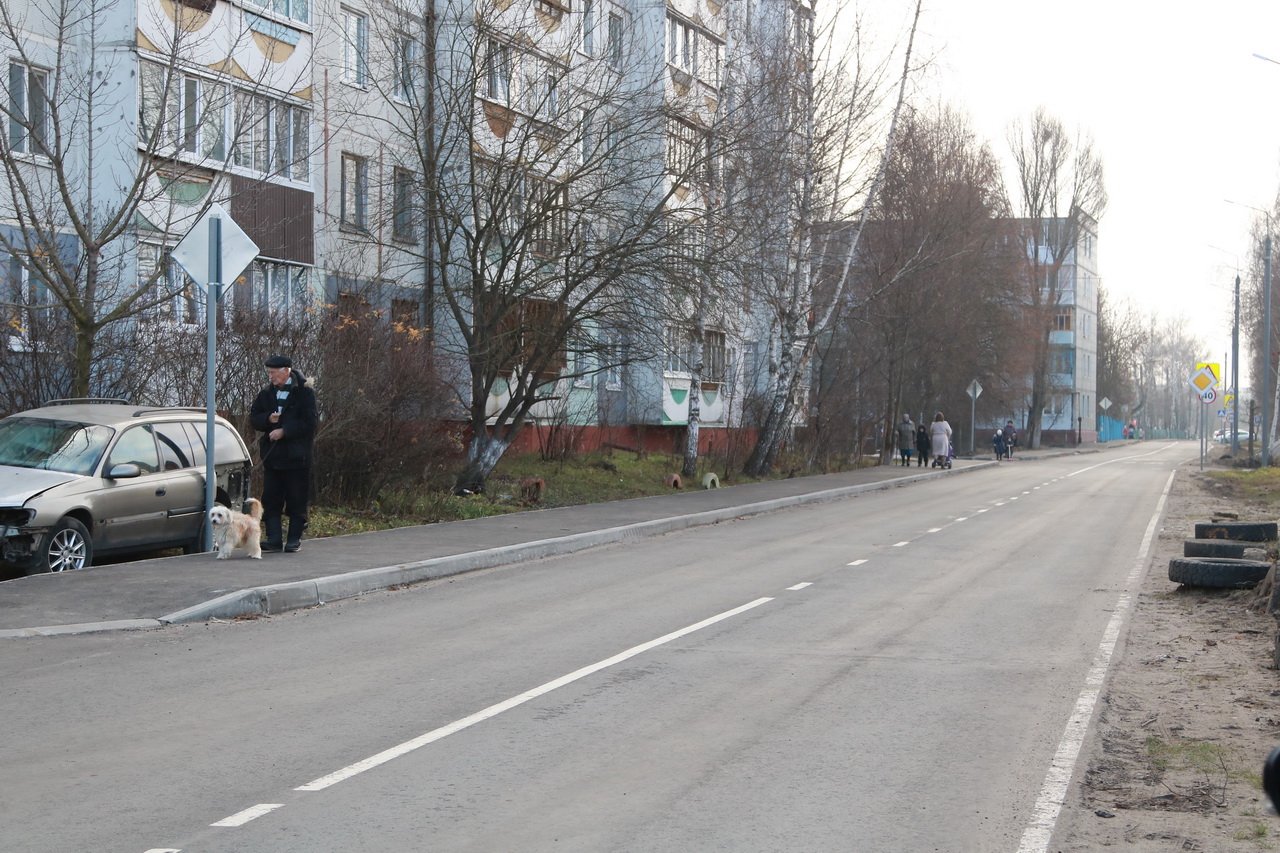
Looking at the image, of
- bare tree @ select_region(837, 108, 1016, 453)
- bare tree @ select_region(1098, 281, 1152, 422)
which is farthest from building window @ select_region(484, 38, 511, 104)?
bare tree @ select_region(1098, 281, 1152, 422)

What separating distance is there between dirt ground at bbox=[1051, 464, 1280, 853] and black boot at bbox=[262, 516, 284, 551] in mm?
8418

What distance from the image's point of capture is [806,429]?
131 feet

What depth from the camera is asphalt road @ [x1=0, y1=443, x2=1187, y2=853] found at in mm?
5539

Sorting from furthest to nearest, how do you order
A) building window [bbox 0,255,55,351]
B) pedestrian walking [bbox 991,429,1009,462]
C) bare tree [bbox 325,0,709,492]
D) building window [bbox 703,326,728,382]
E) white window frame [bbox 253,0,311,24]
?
pedestrian walking [bbox 991,429,1009,462] → building window [bbox 703,326,728,382] → white window frame [bbox 253,0,311,24] → bare tree [bbox 325,0,709,492] → building window [bbox 0,255,55,351]

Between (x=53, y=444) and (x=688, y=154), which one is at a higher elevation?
(x=688, y=154)

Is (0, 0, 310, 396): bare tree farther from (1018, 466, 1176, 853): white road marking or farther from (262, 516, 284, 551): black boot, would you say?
(1018, 466, 1176, 853): white road marking

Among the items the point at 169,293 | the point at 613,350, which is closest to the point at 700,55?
the point at 613,350

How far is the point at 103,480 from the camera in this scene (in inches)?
519

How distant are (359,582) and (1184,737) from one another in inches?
307

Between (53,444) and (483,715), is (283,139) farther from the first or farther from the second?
(483,715)

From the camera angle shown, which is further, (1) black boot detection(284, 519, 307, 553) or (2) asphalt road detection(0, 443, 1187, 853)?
(1) black boot detection(284, 519, 307, 553)

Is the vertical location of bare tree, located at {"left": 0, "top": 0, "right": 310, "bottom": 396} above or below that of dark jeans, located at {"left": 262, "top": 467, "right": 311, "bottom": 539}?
above

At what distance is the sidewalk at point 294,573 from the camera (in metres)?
10.8

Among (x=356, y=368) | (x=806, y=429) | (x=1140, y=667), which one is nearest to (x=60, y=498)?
(x=356, y=368)
